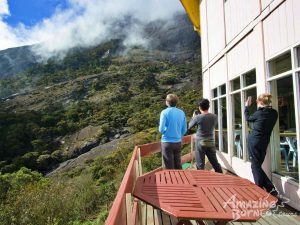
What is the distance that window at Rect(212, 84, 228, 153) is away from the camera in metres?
9.69

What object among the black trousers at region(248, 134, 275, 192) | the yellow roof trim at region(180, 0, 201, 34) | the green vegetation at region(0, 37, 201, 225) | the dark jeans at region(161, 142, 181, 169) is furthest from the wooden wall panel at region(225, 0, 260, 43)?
the green vegetation at region(0, 37, 201, 225)

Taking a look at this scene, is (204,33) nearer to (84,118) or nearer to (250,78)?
(250,78)

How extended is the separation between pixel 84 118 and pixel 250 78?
5658 cm

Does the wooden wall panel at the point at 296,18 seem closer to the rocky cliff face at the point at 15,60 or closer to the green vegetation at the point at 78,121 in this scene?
the green vegetation at the point at 78,121

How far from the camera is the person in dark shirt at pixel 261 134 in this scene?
5.18 m

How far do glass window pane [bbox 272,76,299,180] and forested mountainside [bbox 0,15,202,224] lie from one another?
4.28 m

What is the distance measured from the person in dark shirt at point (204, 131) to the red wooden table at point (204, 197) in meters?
2.46

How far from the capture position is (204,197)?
10.3 feet

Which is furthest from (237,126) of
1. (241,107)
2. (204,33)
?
(204,33)

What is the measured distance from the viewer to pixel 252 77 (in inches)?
273

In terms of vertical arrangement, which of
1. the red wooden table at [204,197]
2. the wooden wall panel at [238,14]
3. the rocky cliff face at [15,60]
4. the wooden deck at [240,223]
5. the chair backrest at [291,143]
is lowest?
the wooden deck at [240,223]

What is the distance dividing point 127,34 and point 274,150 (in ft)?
456

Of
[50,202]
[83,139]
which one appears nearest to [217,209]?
[50,202]

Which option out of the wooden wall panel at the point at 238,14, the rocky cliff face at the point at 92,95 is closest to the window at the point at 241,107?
the wooden wall panel at the point at 238,14
